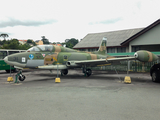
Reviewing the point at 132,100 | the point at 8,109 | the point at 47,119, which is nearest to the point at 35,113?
the point at 47,119

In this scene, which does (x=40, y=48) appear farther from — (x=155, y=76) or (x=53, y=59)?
(x=155, y=76)

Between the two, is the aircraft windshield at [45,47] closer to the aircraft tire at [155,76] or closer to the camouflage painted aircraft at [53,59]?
the camouflage painted aircraft at [53,59]

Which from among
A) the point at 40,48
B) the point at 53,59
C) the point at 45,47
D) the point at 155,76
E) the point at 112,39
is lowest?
the point at 155,76

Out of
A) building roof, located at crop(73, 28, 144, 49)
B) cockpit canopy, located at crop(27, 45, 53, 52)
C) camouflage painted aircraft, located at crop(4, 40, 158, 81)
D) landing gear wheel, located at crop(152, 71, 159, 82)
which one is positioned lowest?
landing gear wheel, located at crop(152, 71, 159, 82)

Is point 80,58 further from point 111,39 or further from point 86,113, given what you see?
point 111,39

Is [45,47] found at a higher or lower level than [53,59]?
higher

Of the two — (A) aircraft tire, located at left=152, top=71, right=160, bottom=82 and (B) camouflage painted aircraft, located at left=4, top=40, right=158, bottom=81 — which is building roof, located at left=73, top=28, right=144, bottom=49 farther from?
(A) aircraft tire, located at left=152, top=71, right=160, bottom=82

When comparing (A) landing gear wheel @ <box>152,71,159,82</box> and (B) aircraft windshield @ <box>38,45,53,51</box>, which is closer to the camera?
(A) landing gear wheel @ <box>152,71,159,82</box>

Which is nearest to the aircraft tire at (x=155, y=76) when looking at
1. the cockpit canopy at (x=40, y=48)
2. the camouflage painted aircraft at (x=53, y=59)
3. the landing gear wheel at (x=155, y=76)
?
the landing gear wheel at (x=155, y=76)

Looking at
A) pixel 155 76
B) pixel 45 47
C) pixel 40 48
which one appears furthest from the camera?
pixel 45 47

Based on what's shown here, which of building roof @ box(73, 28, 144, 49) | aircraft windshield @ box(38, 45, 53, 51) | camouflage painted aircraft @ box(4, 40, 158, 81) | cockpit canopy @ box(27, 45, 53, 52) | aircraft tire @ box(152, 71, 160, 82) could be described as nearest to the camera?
aircraft tire @ box(152, 71, 160, 82)

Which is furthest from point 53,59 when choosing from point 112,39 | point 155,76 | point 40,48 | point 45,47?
point 112,39

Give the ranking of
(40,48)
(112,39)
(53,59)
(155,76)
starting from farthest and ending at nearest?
(112,39)
(53,59)
(40,48)
(155,76)

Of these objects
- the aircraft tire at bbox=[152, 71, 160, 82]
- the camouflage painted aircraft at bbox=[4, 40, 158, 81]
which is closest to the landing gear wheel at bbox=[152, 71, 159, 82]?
the aircraft tire at bbox=[152, 71, 160, 82]
